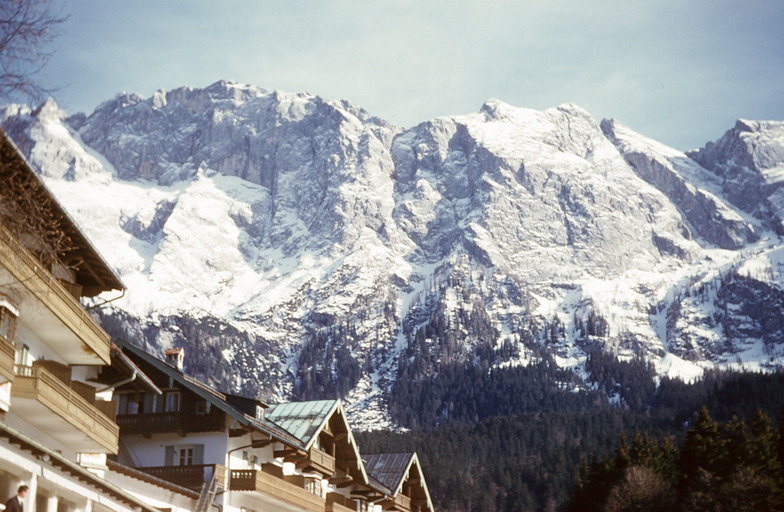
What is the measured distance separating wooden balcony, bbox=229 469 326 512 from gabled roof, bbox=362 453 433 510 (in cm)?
1243

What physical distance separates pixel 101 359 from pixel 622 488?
69.4 metres

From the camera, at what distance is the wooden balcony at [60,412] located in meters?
33.1

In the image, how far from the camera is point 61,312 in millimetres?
Result: 36031

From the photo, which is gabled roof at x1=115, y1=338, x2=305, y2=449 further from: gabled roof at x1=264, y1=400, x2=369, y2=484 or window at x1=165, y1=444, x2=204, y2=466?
gabled roof at x1=264, y1=400, x2=369, y2=484

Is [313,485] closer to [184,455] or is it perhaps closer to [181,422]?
[184,455]

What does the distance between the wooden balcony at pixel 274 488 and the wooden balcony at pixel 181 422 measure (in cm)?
271

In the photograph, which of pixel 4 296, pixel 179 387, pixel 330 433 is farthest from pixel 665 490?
pixel 4 296

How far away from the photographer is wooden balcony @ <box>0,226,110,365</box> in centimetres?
3162

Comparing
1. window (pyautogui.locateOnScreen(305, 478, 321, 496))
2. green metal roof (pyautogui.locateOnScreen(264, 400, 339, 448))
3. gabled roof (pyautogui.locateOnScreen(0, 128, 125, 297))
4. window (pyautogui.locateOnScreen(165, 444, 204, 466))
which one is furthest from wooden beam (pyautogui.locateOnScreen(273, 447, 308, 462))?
gabled roof (pyautogui.locateOnScreen(0, 128, 125, 297))

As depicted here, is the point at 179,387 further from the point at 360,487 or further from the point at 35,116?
the point at 35,116

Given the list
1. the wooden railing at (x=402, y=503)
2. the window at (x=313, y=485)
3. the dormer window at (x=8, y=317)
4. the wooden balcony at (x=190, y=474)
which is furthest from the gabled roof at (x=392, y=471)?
the dormer window at (x=8, y=317)

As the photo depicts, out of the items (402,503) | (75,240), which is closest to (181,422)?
(75,240)

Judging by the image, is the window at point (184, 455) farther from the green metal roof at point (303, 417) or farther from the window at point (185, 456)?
the green metal roof at point (303, 417)

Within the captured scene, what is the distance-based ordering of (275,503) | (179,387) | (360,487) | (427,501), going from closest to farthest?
(179,387)
(275,503)
(360,487)
(427,501)
